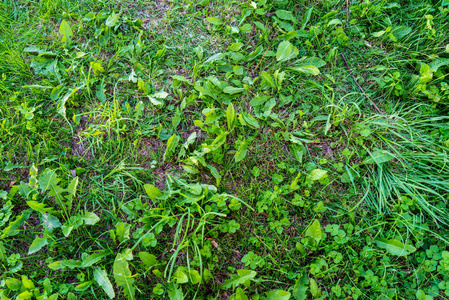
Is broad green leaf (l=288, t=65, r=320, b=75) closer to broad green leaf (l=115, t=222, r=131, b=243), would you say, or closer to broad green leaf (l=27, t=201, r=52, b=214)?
broad green leaf (l=115, t=222, r=131, b=243)

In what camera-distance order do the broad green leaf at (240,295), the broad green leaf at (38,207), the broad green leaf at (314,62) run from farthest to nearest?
the broad green leaf at (314,62) → the broad green leaf at (38,207) → the broad green leaf at (240,295)

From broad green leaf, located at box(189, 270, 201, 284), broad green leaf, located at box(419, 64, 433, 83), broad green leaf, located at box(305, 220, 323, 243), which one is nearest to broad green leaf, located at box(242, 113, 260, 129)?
broad green leaf, located at box(305, 220, 323, 243)

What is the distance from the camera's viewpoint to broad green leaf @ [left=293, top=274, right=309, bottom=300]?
1842mm

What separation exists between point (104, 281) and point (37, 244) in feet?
1.81

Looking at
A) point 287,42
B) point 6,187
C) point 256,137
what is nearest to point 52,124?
point 6,187

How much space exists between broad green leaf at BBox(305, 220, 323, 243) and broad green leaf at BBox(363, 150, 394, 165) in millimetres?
666

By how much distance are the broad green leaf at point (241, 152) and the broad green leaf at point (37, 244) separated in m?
1.48

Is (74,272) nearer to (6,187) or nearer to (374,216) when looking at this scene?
(6,187)

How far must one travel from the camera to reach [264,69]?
2506mm

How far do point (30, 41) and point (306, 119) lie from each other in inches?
105

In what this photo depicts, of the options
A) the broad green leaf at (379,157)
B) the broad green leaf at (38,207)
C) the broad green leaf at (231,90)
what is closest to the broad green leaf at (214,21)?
the broad green leaf at (231,90)

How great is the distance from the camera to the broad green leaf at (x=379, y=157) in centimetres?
213

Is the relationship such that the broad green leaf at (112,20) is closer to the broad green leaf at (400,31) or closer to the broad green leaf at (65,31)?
the broad green leaf at (65,31)

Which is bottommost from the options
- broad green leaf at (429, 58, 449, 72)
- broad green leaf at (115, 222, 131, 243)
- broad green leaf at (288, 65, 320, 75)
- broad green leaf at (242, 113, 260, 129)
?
broad green leaf at (115, 222, 131, 243)
